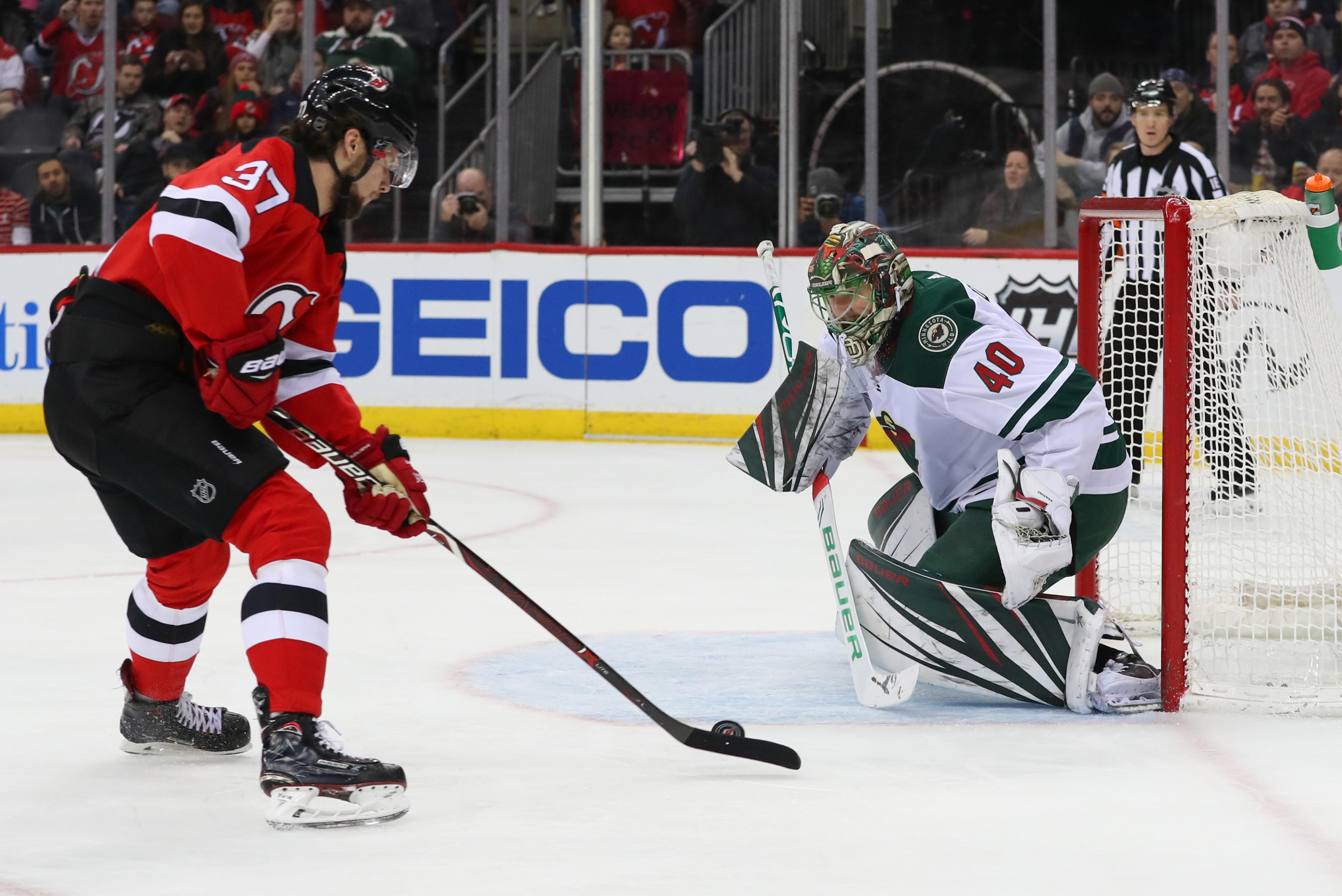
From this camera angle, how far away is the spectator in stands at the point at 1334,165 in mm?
6672

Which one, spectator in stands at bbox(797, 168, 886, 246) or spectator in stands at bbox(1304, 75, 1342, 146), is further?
spectator in stands at bbox(797, 168, 886, 246)

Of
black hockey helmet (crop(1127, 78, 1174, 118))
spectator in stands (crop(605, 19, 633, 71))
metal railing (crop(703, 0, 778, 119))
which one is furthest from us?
spectator in stands (crop(605, 19, 633, 71))

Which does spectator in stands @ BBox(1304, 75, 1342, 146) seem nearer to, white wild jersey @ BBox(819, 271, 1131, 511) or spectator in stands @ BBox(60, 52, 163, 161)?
white wild jersey @ BBox(819, 271, 1131, 511)

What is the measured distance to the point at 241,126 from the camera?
7922 millimetres

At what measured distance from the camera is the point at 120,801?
2.42 metres

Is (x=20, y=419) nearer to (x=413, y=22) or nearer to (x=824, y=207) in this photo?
(x=413, y=22)

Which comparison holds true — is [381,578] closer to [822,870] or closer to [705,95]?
[822,870]

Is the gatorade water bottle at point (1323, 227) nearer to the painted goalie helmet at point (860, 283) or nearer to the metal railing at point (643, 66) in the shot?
the painted goalie helmet at point (860, 283)

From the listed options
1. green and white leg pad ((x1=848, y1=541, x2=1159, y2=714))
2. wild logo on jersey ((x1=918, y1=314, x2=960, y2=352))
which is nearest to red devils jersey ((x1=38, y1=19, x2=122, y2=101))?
wild logo on jersey ((x1=918, y1=314, x2=960, y2=352))

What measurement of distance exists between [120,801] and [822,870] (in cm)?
100

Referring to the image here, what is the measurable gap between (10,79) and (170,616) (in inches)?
254

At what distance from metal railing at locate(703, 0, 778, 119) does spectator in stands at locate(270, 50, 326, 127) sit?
173cm

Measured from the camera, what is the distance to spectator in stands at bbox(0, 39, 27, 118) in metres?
8.15

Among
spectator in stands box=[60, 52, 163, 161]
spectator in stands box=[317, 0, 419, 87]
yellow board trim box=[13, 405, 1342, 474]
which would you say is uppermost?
spectator in stands box=[317, 0, 419, 87]
